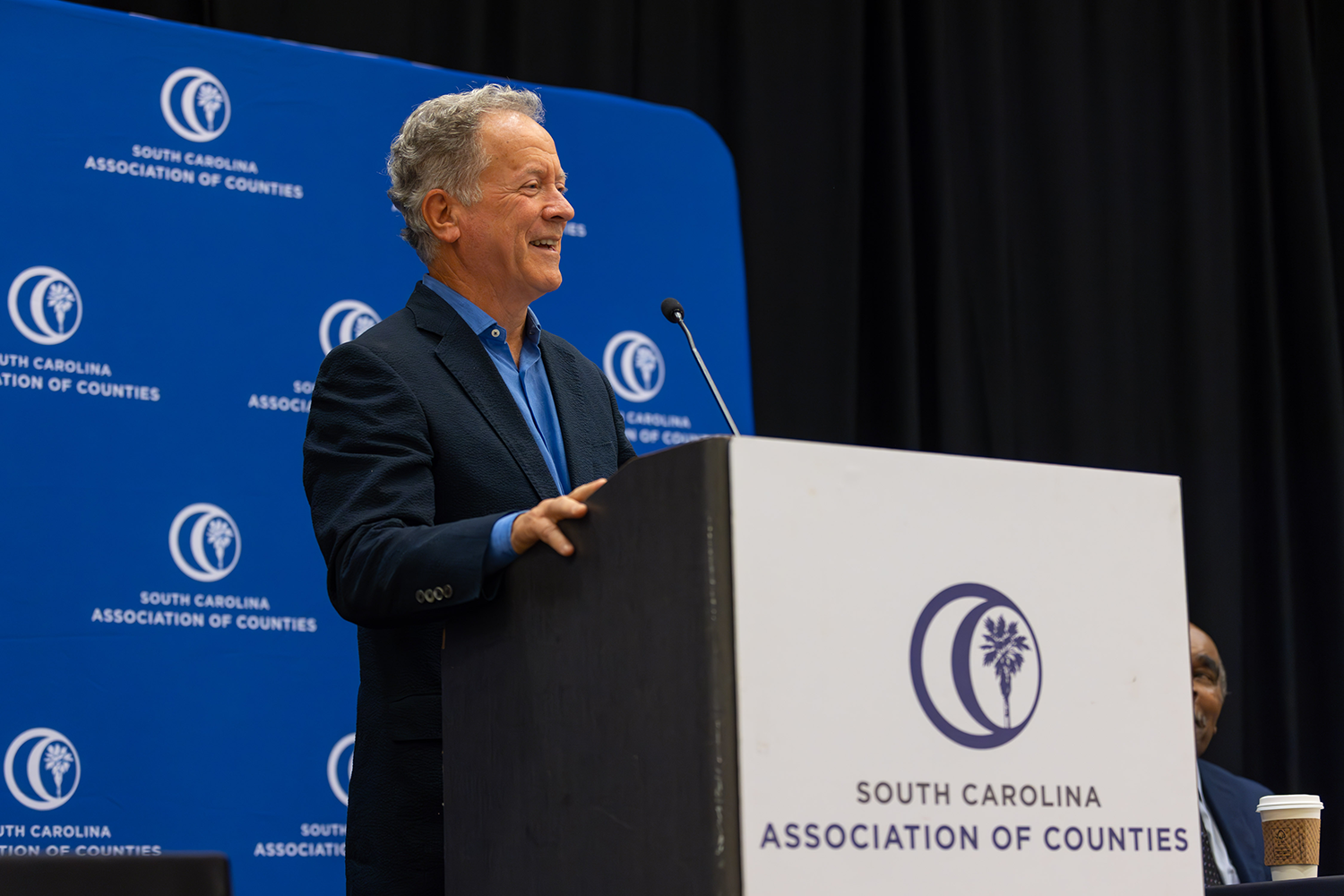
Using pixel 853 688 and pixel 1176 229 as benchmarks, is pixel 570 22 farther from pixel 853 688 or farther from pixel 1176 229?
pixel 853 688

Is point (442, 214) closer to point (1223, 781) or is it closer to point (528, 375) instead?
point (528, 375)

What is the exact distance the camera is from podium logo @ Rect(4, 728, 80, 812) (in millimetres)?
2469

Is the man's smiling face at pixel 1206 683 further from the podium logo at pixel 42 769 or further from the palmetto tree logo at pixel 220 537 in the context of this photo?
the podium logo at pixel 42 769

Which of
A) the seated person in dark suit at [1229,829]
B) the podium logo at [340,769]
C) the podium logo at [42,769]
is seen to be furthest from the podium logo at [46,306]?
the seated person in dark suit at [1229,829]

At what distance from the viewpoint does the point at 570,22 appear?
392cm

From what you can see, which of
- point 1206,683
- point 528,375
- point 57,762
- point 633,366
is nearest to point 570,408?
point 528,375

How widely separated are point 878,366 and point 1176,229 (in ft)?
3.95

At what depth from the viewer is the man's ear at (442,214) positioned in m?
1.86

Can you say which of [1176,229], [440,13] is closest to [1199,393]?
[1176,229]

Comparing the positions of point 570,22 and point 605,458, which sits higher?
point 570,22

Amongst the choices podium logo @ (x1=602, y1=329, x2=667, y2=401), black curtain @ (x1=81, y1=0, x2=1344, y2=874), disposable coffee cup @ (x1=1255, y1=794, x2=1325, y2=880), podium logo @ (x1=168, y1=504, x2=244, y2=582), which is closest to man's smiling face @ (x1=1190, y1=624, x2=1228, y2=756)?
black curtain @ (x1=81, y1=0, x2=1344, y2=874)

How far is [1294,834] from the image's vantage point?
2.13 meters

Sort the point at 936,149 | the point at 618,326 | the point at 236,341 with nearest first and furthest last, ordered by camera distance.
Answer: the point at 236,341 → the point at 618,326 → the point at 936,149

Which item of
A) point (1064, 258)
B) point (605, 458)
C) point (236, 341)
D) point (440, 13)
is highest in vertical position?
point (440, 13)
